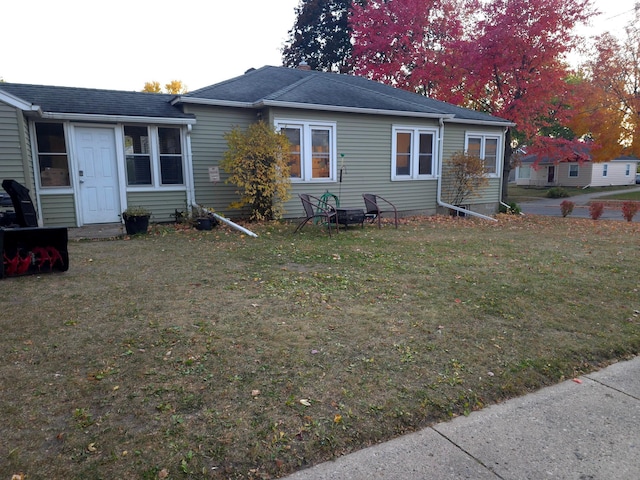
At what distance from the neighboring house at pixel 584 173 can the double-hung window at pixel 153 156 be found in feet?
112

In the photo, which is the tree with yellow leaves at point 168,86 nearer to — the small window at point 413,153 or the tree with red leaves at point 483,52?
the tree with red leaves at point 483,52

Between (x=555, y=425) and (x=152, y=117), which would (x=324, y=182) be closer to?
(x=152, y=117)

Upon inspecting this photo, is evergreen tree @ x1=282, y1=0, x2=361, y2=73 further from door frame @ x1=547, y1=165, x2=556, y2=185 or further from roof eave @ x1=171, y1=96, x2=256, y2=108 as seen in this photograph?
door frame @ x1=547, y1=165, x2=556, y2=185

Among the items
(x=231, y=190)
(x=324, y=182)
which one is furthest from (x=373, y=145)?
(x=231, y=190)

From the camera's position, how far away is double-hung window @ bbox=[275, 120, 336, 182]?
1057 cm

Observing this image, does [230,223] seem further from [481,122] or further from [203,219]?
[481,122]

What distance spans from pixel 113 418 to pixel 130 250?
5179mm

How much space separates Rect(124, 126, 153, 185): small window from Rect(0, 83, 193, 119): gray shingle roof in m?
0.47

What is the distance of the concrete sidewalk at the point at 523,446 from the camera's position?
2020 mm

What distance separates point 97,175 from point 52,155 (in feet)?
2.95

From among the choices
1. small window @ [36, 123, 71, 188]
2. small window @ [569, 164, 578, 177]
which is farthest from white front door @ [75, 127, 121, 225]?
small window @ [569, 164, 578, 177]

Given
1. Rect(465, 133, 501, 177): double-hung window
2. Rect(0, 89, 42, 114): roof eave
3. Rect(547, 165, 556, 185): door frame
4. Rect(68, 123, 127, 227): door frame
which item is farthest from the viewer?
Rect(547, 165, 556, 185): door frame

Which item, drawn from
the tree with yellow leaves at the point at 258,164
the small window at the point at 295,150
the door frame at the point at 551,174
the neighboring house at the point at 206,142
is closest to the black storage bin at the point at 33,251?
the neighboring house at the point at 206,142

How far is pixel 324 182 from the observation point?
36.6 ft
